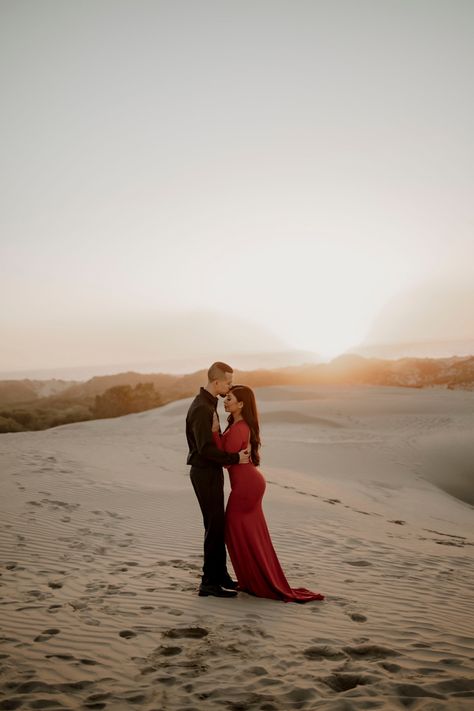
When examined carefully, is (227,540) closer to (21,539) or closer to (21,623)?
(21,623)

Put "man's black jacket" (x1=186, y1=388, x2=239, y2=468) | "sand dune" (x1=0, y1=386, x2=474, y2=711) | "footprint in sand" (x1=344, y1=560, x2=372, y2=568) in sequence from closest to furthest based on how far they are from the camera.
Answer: "sand dune" (x1=0, y1=386, x2=474, y2=711) → "man's black jacket" (x1=186, y1=388, x2=239, y2=468) → "footprint in sand" (x1=344, y1=560, x2=372, y2=568)

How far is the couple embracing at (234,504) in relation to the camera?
5.52 meters

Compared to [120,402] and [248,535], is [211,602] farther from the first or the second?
[120,402]

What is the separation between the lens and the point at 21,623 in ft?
15.9

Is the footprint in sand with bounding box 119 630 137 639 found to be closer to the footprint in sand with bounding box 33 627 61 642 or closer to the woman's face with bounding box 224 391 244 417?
the footprint in sand with bounding box 33 627 61 642

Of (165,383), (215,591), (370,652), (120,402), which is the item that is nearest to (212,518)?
(215,591)

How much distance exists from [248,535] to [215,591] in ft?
2.27

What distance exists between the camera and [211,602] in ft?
17.7

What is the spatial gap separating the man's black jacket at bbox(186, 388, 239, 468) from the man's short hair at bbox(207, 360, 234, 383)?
181mm

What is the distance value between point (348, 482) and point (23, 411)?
3084 centimetres

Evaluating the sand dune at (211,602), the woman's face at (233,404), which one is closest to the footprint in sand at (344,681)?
the sand dune at (211,602)

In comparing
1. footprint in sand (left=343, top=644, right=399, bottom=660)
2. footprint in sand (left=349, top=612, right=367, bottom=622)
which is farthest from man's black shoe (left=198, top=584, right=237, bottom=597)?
footprint in sand (left=343, top=644, right=399, bottom=660)

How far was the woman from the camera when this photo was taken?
553cm

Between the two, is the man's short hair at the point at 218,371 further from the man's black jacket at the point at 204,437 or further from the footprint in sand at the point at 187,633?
the footprint in sand at the point at 187,633
